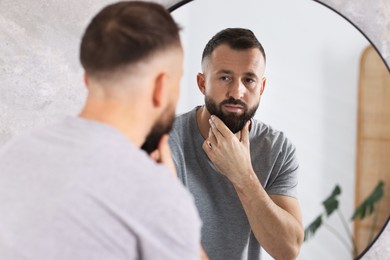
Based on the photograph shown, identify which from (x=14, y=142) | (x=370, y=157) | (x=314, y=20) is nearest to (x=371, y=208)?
(x=370, y=157)

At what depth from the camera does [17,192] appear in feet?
2.45

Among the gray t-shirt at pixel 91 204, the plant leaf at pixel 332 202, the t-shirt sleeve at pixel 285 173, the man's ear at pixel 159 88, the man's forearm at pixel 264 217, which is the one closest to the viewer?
the gray t-shirt at pixel 91 204

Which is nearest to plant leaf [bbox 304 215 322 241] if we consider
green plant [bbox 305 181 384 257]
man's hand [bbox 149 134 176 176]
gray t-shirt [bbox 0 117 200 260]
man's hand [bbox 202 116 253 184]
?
green plant [bbox 305 181 384 257]

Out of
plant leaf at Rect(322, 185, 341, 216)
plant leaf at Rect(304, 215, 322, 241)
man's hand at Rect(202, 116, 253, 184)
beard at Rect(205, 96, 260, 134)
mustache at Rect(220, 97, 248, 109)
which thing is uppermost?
mustache at Rect(220, 97, 248, 109)

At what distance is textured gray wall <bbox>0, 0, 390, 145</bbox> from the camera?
1576mm

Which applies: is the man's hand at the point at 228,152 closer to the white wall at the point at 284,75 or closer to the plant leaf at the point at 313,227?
the white wall at the point at 284,75

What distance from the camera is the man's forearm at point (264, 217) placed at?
137cm

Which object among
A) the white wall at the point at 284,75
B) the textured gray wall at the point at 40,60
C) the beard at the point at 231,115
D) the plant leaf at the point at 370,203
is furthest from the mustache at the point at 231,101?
the plant leaf at the point at 370,203

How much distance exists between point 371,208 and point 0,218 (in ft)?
3.64

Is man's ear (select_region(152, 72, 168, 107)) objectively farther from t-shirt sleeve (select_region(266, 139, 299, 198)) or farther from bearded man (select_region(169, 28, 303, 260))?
t-shirt sleeve (select_region(266, 139, 299, 198))

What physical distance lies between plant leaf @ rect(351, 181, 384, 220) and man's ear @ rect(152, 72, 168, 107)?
3.07 ft

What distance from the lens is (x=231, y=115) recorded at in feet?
4.74

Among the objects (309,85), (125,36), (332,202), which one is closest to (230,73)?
(309,85)

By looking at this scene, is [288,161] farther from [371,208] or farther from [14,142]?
[14,142]
